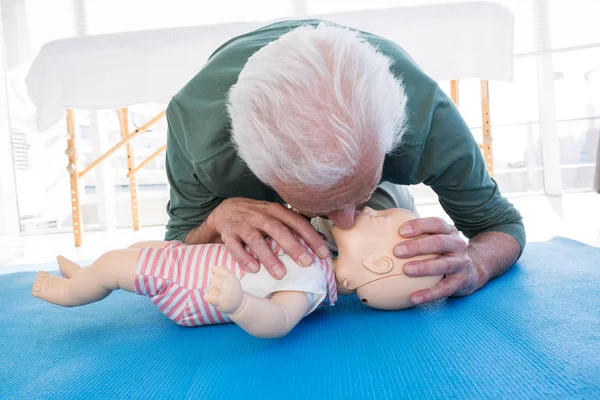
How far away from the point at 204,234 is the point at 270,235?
0.28 metres

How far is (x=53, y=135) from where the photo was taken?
3.70 m

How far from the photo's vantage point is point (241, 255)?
819mm

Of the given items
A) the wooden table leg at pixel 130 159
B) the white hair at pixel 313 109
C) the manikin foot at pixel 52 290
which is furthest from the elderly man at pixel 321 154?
the wooden table leg at pixel 130 159

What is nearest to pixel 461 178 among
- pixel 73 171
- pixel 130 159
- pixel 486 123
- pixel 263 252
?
pixel 263 252

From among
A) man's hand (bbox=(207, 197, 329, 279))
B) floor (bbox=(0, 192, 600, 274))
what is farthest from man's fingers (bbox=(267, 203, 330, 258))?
floor (bbox=(0, 192, 600, 274))

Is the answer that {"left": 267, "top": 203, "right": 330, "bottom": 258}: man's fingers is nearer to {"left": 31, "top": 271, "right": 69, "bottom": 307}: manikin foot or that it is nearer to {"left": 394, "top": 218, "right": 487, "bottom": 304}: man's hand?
{"left": 394, "top": 218, "right": 487, "bottom": 304}: man's hand

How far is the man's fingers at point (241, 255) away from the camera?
812 millimetres

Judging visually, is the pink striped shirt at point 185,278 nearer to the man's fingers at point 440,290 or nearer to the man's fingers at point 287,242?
the man's fingers at point 287,242

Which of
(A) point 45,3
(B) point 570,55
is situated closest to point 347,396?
(B) point 570,55

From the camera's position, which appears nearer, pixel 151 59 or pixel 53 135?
pixel 151 59

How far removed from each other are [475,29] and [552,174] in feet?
6.11

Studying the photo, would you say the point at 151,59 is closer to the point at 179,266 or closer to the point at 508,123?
the point at 179,266

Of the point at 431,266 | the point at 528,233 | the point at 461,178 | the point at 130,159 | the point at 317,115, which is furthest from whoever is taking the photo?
the point at 130,159

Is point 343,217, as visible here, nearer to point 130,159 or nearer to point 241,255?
point 241,255
